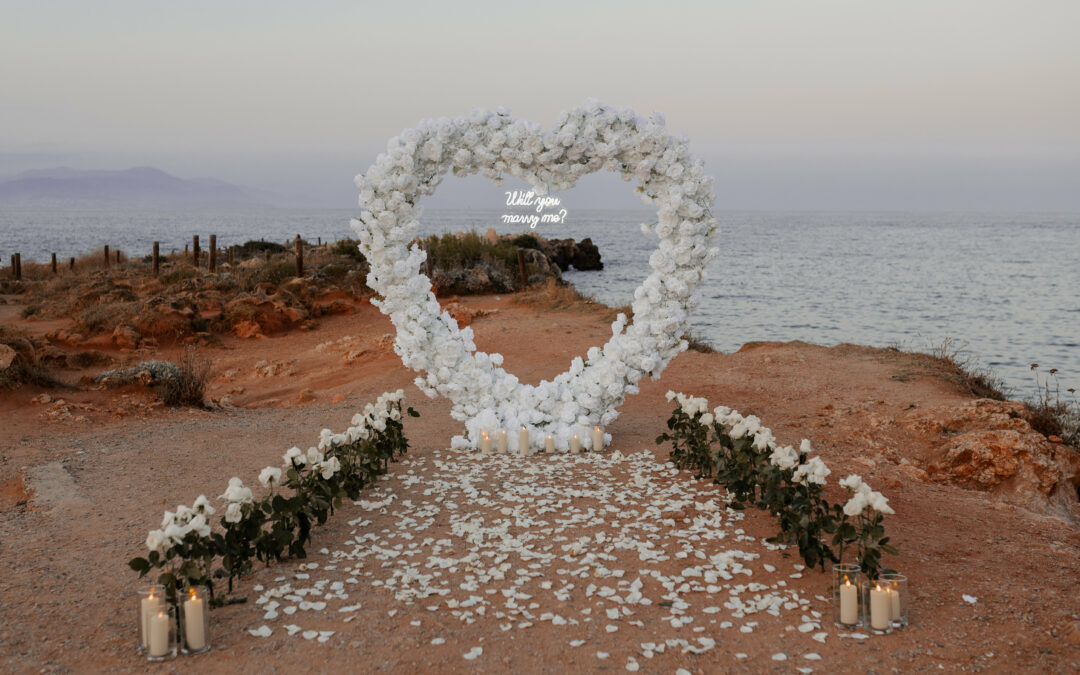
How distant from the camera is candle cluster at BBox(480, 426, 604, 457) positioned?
728 cm

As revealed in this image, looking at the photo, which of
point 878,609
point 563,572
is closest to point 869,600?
point 878,609

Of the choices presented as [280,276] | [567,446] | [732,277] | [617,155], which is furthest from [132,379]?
[732,277]

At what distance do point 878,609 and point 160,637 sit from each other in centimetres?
340

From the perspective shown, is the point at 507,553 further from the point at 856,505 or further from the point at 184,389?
the point at 184,389

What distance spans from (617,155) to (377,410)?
3.09 meters

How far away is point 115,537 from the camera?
16.9 feet

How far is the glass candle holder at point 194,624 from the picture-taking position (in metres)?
3.65

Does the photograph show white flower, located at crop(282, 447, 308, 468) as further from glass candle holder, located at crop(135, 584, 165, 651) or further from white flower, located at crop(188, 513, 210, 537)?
glass candle holder, located at crop(135, 584, 165, 651)

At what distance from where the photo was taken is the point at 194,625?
366cm

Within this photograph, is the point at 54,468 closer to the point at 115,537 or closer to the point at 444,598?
the point at 115,537

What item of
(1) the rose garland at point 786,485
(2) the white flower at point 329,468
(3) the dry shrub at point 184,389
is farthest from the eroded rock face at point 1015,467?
(3) the dry shrub at point 184,389

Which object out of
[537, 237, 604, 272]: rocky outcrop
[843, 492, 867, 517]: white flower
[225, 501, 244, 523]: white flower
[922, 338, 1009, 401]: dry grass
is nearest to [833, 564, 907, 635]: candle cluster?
[843, 492, 867, 517]: white flower

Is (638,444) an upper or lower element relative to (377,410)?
lower

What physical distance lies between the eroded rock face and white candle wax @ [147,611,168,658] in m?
6.14
